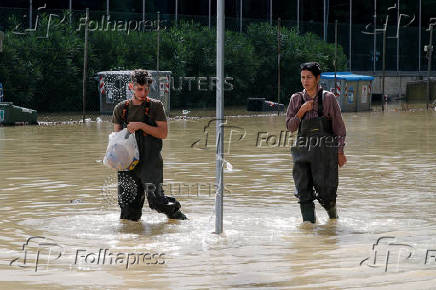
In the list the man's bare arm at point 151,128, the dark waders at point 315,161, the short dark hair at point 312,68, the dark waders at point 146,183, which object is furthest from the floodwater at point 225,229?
the short dark hair at point 312,68

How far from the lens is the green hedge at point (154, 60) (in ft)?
107

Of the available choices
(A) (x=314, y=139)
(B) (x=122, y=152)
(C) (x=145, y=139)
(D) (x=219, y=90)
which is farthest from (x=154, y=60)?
(D) (x=219, y=90)

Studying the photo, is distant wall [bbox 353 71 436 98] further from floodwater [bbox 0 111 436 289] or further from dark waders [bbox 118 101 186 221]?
dark waders [bbox 118 101 186 221]

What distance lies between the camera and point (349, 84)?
37312mm

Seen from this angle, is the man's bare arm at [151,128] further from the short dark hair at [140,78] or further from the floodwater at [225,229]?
the floodwater at [225,229]

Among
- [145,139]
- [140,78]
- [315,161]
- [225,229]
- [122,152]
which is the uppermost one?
[140,78]

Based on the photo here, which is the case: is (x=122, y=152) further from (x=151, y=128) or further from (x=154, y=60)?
(x=154, y=60)

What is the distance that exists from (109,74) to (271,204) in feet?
68.7

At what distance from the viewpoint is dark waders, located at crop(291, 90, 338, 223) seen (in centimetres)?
1030

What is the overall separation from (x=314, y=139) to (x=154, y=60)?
26354 millimetres

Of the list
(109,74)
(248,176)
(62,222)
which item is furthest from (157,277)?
(109,74)

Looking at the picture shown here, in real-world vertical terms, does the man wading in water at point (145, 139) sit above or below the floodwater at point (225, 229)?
above

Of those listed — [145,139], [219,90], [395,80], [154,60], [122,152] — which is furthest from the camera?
[395,80]

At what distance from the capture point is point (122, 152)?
10062 millimetres
